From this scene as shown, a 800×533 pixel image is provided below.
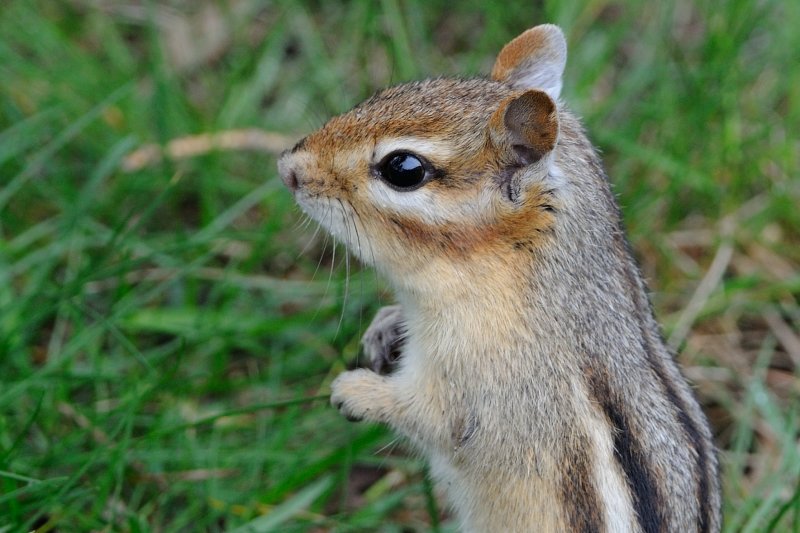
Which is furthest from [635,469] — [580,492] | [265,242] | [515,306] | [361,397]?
[265,242]

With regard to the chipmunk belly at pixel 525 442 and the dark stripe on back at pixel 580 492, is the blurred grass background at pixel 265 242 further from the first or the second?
the dark stripe on back at pixel 580 492

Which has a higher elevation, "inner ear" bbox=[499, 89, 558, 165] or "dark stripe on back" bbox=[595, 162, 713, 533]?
"inner ear" bbox=[499, 89, 558, 165]

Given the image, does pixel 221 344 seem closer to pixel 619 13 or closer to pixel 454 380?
pixel 454 380

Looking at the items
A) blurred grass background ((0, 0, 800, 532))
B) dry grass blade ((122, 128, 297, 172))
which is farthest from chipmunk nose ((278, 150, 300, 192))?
dry grass blade ((122, 128, 297, 172))

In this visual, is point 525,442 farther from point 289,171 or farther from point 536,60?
point 536,60

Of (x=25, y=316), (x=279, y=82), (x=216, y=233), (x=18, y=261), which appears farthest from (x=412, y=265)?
(x=279, y=82)

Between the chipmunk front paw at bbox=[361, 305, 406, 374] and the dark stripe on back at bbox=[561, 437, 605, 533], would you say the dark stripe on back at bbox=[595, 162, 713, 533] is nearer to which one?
the dark stripe on back at bbox=[561, 437, 605, 533]

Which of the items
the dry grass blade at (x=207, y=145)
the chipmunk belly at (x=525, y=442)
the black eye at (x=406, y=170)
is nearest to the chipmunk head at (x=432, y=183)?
the black eye at (x=406, y=170)
